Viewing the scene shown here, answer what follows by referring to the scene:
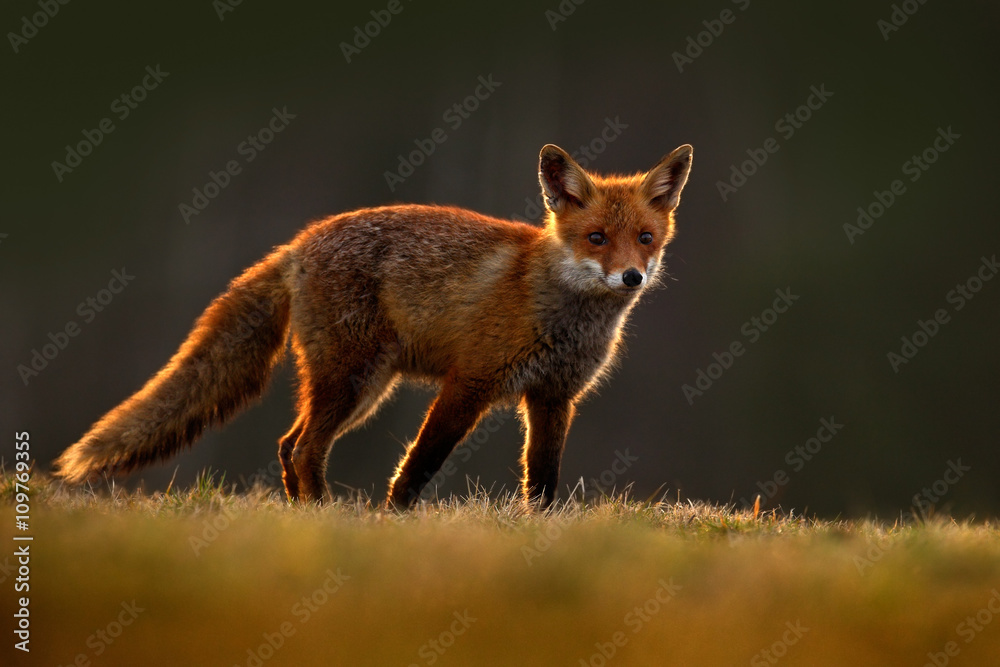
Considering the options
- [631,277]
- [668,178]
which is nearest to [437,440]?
[631,277]

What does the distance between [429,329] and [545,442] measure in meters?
0.84

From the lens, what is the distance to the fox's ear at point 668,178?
4.27m

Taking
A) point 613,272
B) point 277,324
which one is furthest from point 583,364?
point 277,324

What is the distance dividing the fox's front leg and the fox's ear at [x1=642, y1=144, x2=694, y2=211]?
1.16m

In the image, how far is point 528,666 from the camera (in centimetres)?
155

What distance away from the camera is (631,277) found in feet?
12.6

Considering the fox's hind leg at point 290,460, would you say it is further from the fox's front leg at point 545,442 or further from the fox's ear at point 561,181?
the fox's ear at point 561,181

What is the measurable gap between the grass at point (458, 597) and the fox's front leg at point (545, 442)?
1740 millimetres

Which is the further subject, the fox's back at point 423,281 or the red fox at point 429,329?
the fox's back at point 423,281

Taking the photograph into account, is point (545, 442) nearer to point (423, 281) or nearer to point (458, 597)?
point (423, 281)

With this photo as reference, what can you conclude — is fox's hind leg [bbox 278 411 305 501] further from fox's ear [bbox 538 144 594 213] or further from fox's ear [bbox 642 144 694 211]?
fox's ear [bbox 642 144 694 211]

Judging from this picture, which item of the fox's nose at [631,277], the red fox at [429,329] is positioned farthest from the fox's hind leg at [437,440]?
the fox's nose at [631,277]

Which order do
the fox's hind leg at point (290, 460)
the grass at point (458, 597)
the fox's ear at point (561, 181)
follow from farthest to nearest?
the fox's hind leg at point (290, 460) → the fox's ear at point (561, 181) → the grass at point (458, 597)

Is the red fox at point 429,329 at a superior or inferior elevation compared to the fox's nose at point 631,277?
inferior
